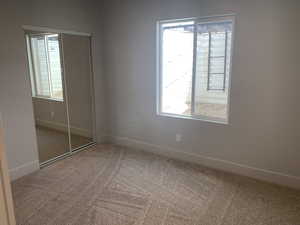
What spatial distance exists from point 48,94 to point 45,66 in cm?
41

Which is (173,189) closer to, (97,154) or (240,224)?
(240,224)

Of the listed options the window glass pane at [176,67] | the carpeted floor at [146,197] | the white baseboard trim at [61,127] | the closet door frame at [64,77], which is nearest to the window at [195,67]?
the window glass pane at [176,67]

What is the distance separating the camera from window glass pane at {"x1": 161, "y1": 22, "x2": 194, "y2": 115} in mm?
3305

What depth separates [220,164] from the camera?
10.7 ft

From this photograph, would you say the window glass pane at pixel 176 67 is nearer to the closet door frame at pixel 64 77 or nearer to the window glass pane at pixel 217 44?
the window glass pane at pixel 217 44

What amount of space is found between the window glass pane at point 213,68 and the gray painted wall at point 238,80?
16 cm

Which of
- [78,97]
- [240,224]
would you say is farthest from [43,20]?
[240,224]

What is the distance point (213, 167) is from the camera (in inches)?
130

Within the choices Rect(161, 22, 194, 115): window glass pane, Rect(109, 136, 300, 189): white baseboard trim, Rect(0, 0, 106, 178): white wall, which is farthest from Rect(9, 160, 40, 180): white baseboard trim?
Rect(161, 22, 194, 115): window glass pane

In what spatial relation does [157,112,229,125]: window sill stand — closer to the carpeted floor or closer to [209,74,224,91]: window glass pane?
[209,74,224,91]: window glass pane

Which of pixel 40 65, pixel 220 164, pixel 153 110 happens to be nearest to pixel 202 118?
pixel 220 164

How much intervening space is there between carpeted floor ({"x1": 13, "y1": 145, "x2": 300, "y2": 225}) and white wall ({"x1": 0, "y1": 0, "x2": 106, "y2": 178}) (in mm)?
361

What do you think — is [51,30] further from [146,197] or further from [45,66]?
[146,197]

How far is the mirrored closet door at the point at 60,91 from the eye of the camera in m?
3.17
